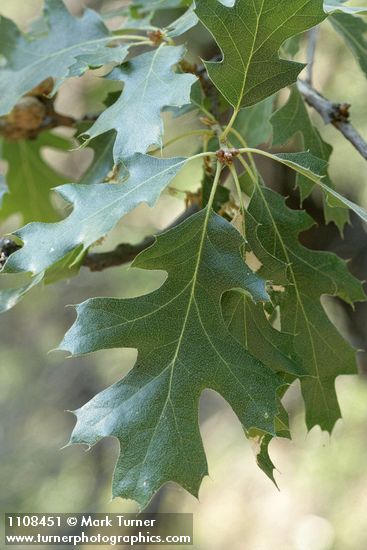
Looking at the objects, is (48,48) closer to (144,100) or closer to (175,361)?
(144,100)

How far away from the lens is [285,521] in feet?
7.55

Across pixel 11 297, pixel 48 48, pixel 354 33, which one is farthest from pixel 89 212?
pixel 354 33

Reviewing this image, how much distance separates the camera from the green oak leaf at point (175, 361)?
2.65ft

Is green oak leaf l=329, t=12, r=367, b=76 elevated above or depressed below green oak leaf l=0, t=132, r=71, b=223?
above

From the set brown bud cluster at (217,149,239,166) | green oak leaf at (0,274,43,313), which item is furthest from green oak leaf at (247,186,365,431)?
green oak leaf at (0,274,43,313)

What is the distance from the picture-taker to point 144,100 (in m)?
0.91

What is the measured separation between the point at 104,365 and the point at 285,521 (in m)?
0.87

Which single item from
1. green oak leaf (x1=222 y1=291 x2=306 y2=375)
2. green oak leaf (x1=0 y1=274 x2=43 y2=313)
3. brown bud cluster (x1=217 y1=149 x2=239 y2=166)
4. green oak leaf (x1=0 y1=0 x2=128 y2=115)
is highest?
green oak leaf (x1=0 y1=0 x2=128 y2=115)

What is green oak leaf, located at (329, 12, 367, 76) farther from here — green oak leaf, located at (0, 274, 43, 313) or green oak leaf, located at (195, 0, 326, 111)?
green oak leaf, located at (0, 274, 43, 313)

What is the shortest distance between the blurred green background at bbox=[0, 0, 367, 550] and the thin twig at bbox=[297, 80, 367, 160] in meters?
0.51

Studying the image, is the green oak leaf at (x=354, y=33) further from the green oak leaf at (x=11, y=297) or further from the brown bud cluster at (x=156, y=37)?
the green oak leaf at (x=11, y=297)

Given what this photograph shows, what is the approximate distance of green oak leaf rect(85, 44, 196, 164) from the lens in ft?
2.82

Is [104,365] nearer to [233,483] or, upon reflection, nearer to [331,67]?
[233,483]

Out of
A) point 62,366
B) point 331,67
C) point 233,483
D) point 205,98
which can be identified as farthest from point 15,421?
point 205,98
